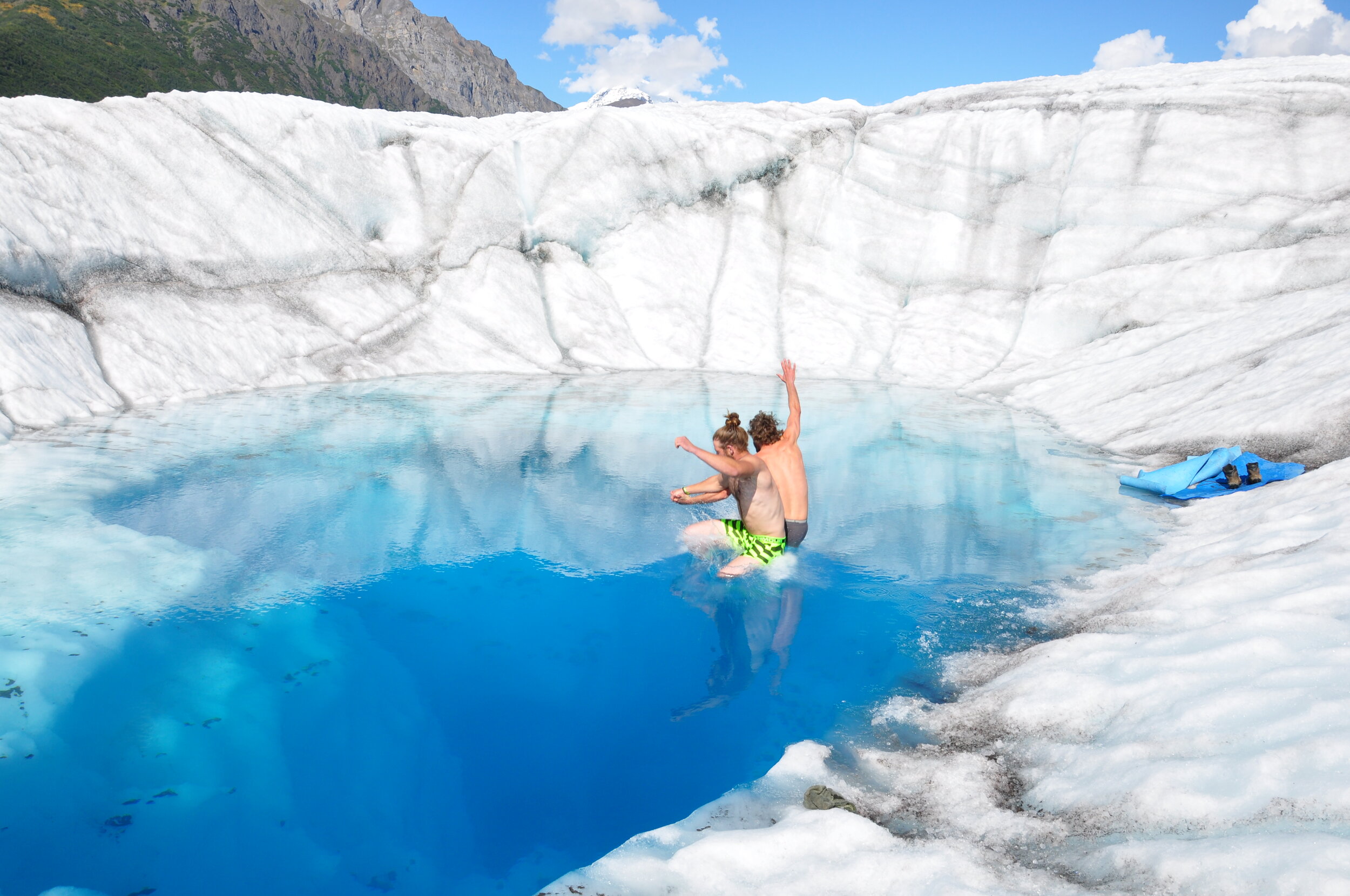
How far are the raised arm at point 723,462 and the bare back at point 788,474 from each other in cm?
48

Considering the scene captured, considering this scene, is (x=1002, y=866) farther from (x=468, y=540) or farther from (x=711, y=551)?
(x=468, y=540)

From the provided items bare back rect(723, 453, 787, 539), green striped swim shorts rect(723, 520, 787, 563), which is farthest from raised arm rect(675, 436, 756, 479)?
green striped swim shorts rect(723, 520, 787, 563)

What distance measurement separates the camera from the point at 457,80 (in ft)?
573

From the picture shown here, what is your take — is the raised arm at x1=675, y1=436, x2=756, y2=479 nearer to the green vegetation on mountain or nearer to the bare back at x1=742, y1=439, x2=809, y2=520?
the bare back at x1=742, y1=439, x2=809, y2=520

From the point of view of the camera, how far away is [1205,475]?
7.54 m

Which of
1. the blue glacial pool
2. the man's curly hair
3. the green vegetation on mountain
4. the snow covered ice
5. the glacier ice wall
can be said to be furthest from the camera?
the green vegetation on mountain

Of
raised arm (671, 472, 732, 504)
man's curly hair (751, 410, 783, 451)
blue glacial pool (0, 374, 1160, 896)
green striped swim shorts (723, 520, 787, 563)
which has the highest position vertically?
man's curly hair (751, 410, 783, 451)

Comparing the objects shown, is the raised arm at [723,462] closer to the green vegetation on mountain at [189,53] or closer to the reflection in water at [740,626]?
the reflection in water at [740,626]

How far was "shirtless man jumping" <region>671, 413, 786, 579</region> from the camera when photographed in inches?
218

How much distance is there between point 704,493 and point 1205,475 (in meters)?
4.82

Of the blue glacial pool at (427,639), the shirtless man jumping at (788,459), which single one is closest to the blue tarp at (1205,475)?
the blue glacial pool at (427,639)

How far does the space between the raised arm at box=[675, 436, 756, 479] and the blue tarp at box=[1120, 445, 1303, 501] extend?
15.1 ft

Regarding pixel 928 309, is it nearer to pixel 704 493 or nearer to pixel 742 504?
pixel 704 493

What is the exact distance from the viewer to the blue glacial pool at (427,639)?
10.8 feet
